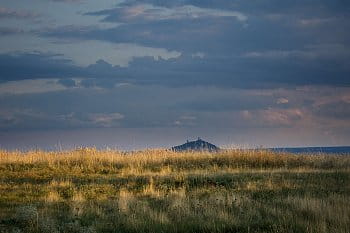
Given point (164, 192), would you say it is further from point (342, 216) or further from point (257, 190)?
point (342, 216)

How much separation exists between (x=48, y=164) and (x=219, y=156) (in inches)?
490

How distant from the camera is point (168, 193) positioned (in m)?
23.5

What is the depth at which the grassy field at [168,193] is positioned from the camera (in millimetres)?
16641

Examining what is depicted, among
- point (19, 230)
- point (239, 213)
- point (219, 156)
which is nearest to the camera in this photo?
point (19, 230)

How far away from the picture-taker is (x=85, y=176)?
31.5 meters

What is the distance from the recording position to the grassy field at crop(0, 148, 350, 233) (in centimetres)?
1664

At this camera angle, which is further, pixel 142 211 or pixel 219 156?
pixel 219 156

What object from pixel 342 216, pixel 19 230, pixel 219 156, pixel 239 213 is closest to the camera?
pixel 19 230

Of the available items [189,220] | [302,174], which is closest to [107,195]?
[189,220]

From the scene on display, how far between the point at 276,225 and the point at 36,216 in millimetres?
7860

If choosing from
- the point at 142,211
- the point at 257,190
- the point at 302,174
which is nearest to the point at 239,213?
the point at 142,211

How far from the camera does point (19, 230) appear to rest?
15477 millimetres

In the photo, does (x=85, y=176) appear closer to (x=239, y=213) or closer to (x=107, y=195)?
(x=107, y=195)

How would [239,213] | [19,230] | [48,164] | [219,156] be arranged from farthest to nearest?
1. [219,156]
2. [48,164]
3. [239,213]
4. [19,230]
